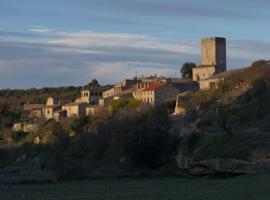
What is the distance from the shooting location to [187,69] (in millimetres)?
173500

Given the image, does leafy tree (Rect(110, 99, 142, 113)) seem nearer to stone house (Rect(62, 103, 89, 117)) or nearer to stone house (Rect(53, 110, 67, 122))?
stone house (Rect(62, 103, 89, 117))

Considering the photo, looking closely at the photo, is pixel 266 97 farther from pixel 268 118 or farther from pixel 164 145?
pixel 164 145

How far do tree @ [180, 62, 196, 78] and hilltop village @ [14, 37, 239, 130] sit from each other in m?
5.12

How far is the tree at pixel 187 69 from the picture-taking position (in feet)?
564

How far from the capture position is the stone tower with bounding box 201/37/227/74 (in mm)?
164000

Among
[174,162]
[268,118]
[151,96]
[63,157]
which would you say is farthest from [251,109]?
[151,96]

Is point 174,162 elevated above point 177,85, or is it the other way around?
point 177,85

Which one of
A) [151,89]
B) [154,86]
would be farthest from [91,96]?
[151,89]

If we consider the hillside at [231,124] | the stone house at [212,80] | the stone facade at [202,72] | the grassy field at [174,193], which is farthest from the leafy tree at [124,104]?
the grassy field at [174,193]

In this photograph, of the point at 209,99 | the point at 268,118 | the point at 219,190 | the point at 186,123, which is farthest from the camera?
the point at 209,99

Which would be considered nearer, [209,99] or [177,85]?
[209,99]

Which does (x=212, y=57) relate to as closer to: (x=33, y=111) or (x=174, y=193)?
(x=33, y=111)

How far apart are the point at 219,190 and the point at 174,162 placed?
24.3 meters

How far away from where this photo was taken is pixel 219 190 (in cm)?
3581
